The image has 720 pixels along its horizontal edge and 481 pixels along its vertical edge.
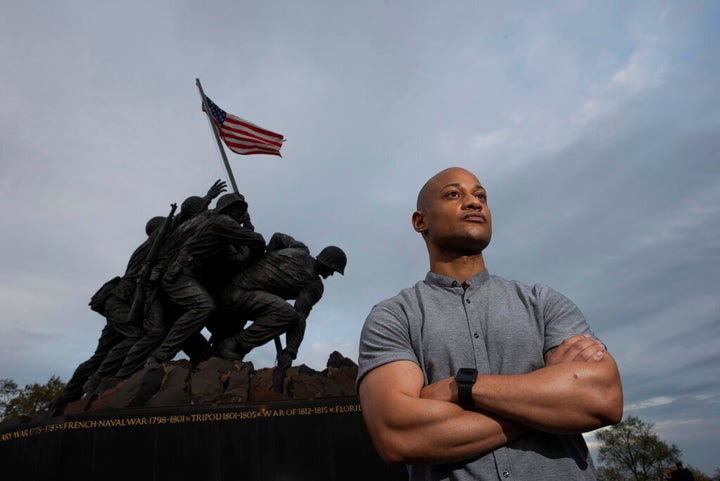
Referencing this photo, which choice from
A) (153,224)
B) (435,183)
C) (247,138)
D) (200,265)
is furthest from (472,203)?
(247,138)

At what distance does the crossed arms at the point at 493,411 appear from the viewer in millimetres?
1579

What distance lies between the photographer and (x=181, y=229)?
29.5 ft

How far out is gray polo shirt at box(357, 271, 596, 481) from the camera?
5.35 feet

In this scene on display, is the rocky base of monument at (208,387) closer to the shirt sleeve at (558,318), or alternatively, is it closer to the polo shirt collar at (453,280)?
the polo shirt collar at (453,280)

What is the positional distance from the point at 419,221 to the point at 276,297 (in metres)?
6.94

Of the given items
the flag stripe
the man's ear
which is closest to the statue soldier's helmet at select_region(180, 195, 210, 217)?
the flag stripe

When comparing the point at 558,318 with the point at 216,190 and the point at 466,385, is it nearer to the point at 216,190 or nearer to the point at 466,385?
the point at 466,385

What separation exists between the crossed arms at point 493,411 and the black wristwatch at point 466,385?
15mm

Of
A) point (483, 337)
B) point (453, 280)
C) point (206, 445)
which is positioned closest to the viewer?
point (483, 337)

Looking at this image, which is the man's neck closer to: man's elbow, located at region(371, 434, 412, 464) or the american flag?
man's elbow, located at region(371, 434, 412, 464)

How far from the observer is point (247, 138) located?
12289mm

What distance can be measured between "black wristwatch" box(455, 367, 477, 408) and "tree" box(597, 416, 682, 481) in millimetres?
34533

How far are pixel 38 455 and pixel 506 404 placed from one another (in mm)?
6804

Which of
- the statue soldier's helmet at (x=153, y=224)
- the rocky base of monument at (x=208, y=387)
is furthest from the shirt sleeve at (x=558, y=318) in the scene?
the statue soldier's helmet at (x=153, y=224)
